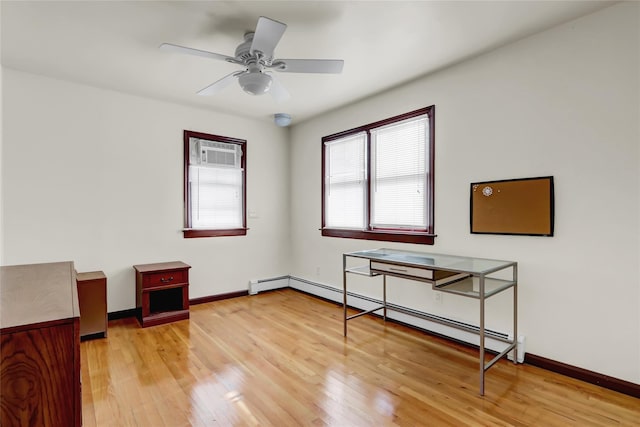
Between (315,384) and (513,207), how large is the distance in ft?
6.96

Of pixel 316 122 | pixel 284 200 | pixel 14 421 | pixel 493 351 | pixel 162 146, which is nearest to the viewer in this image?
pixel 14 421

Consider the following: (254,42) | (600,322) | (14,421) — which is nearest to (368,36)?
(254,42)

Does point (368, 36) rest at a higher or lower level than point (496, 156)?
higher

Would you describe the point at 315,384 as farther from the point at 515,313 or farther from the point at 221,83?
the point at 221,83

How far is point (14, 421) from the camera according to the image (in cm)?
100

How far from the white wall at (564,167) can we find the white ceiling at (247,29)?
225 millimetres

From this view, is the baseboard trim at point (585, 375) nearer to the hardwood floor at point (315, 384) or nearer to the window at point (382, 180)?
the hardwood floor at point (315, 384)

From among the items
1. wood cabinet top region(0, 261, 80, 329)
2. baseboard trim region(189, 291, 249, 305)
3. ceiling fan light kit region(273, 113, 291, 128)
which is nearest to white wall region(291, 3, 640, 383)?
ceiling fan light kit region(273, 113, 291, 128)

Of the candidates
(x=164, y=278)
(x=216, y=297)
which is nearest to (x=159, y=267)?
(x=164, y=278)

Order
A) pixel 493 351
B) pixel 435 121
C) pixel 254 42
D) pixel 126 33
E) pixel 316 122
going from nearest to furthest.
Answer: pixel 254 42 → pixel 126 33 → pixel 493 351 → pixel 435 121 → pixel 316 122

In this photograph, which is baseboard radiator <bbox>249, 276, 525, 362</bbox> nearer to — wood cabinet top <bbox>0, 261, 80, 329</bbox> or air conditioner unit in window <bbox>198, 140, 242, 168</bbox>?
air conditioner unit in window <bbox>198, 140, 242, 168</bbox>

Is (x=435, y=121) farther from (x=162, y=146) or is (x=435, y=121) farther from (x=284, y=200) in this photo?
(x=162, y=146)

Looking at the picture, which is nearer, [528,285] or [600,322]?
[600,322]

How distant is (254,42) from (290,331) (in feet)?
8.83
